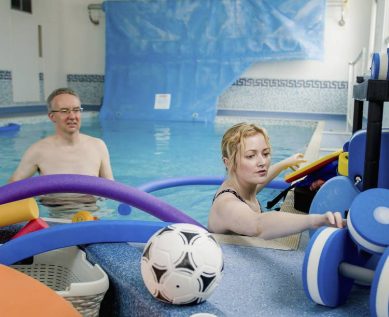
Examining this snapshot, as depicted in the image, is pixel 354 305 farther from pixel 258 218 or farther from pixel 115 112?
pixel 115 112

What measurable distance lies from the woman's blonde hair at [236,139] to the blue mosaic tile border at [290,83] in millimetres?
9648

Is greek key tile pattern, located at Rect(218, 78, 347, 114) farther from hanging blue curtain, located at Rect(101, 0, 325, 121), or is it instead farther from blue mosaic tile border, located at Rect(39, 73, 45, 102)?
blue mosaic tile border, located at Rect(39, 73, 45, 102)

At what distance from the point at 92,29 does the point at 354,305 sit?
12.0m

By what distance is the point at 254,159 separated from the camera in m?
Answer: 1.93

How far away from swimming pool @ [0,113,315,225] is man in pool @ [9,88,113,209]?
13.1 inches

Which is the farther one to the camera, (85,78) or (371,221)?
(85,78)

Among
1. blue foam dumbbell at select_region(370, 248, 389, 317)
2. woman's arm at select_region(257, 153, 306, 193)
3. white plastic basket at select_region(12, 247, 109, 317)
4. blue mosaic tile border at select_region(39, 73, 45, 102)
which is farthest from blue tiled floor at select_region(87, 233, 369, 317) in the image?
blue mosaic tile border at select_region(39, 73, 45, 102)

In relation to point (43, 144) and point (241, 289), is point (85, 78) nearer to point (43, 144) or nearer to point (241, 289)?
point (43, 144)


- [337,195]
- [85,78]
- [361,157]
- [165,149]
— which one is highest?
[85,78]

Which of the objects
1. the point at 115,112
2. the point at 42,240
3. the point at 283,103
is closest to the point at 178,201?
the point at 42,240

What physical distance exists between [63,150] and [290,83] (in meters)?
8.91

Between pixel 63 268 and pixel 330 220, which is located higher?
pixel 330 220

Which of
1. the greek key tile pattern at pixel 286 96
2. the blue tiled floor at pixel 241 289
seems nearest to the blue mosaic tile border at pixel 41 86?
the greek key tile pattern at pixel 286 96

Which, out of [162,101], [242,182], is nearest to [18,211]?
[242,182]
